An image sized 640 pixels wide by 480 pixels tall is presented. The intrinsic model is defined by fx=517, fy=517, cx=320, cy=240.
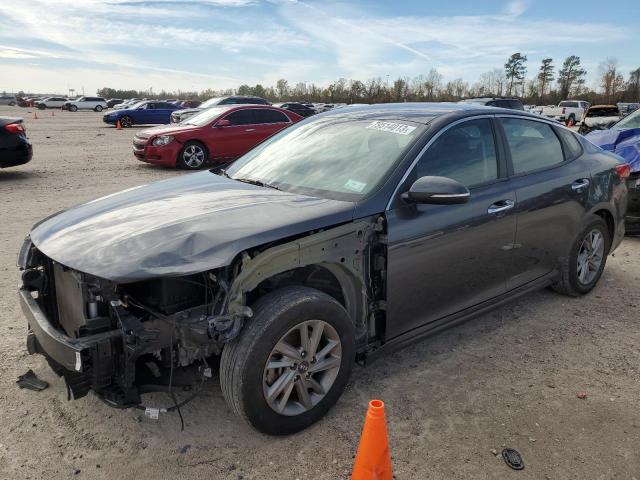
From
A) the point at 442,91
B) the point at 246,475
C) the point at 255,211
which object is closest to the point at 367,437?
the point at 246,475

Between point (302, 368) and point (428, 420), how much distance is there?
0.80 meters

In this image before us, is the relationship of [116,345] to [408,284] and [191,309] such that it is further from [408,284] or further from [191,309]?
[408,284]

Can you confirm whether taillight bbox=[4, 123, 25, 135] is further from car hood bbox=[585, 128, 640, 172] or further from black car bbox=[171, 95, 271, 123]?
car hood bbox=[585, 128, 640, 172]

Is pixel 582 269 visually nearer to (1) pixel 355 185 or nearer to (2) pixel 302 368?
(1) pixel 355 185

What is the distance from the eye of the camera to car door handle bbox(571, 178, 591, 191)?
4199mm

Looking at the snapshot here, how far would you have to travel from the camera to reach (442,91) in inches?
3551

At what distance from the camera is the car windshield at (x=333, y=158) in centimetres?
312

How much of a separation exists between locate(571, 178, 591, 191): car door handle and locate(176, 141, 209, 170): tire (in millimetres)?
9798

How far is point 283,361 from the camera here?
267 cm

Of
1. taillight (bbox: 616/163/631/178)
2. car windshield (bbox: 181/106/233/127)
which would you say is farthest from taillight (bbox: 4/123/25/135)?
taillight (bbox: 616/163/631/178)

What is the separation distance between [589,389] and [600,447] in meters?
0.61

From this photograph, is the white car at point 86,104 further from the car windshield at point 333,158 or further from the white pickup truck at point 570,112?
the car windshield at point 333,158

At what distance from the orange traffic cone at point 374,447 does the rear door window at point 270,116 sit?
12.1m

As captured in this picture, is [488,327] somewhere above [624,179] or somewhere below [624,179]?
below
